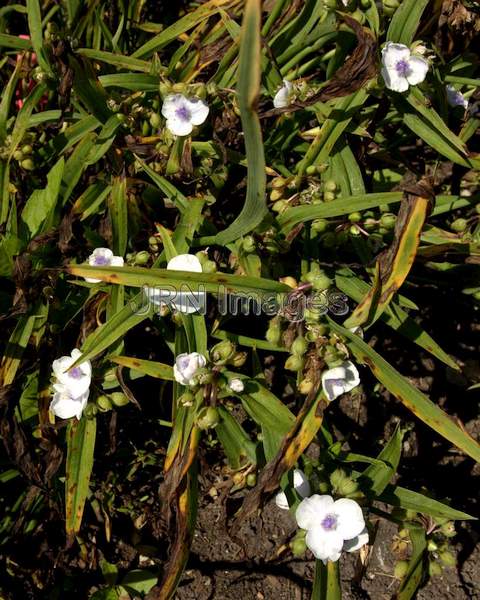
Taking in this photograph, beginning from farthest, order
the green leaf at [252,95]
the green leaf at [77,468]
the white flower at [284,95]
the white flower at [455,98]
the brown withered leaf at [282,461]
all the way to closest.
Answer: the white flower at [455,98]
the white flower at [284,95]
the green leaf at [77,468]
the brown withered leaf at [282,461]
the green leaf at [252,95]

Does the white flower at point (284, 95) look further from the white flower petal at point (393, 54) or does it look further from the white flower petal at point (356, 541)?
the white flower petal at point (356, 541)

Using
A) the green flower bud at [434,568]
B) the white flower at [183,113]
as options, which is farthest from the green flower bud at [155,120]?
the green flower bud at [434,568]

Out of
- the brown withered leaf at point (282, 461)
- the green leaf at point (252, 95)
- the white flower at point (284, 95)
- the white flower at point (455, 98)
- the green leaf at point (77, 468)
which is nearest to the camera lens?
the green leaf at point (252, 95)

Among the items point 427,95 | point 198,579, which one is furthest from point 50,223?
point 198,579

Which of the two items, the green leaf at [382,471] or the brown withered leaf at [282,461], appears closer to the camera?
the brown withered leaf at [282,461]

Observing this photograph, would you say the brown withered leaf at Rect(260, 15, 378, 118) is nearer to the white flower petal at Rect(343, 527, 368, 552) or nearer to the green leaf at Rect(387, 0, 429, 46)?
the green leaf at Rect(387, 0, 429, 46)

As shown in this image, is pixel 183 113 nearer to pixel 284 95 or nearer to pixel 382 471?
pixel 284 95
